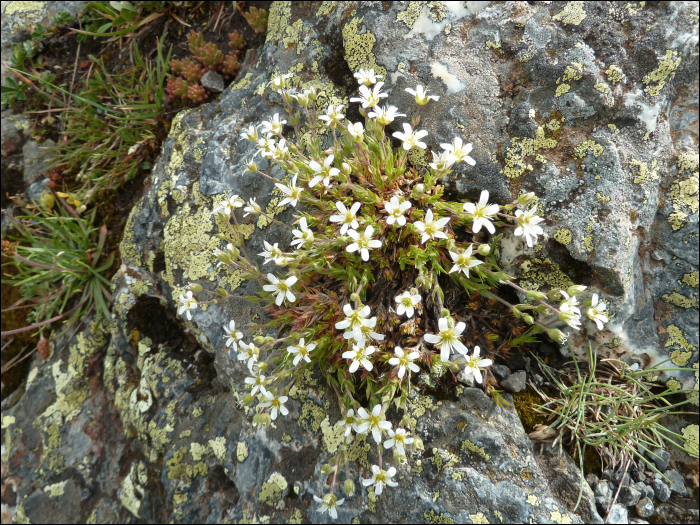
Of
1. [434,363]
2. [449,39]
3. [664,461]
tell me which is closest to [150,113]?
[449,39]

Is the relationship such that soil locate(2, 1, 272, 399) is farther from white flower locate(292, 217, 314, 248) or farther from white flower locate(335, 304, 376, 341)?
white flower locate(335, 304, 376, 341)

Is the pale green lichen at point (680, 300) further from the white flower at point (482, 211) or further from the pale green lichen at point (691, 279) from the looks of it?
the white flower at point (482, 211)

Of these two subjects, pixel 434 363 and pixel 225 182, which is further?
pixel 225 182

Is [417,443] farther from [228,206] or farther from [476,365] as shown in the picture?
[228,206]

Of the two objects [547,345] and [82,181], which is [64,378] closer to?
[82,181]

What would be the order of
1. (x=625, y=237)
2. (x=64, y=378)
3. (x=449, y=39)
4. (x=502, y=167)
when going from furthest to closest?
1. (x=64, y=378)
2. (x=449, y=39)
3. (x=502, y=167)
4. (x=625, y=237)

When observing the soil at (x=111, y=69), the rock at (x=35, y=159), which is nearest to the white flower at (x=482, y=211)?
the soil at (x=111, y=69)
